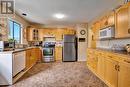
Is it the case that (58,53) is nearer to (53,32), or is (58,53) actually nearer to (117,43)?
(53,32)

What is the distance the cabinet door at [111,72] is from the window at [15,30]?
154 inches

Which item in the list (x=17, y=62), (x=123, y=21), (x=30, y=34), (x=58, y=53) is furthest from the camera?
(x=58, y=53)

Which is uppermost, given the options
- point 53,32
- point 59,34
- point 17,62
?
point 53,32

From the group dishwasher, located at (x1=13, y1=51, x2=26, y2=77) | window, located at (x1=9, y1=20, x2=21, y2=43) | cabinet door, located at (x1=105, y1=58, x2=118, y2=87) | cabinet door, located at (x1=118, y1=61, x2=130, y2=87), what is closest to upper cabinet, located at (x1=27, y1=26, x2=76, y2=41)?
window, located at (x1=9, y1=20, x2=21, y2=43)

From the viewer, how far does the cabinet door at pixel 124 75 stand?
254 centimetres

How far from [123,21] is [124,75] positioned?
146cm

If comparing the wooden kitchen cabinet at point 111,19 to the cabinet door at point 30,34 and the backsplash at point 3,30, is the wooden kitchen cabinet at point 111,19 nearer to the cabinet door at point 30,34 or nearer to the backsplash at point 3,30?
the backsplash at point 3,30

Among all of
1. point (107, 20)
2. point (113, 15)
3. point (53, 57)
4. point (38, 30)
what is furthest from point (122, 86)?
point (38, 30)

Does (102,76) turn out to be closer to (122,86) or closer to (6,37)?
(122,86)

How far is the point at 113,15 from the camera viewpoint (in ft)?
13.6

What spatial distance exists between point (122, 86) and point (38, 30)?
696 cm

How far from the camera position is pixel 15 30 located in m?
6.41

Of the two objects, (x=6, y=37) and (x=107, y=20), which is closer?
(x=107, y=20)

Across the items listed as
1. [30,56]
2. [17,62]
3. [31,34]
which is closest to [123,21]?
[17,62]
